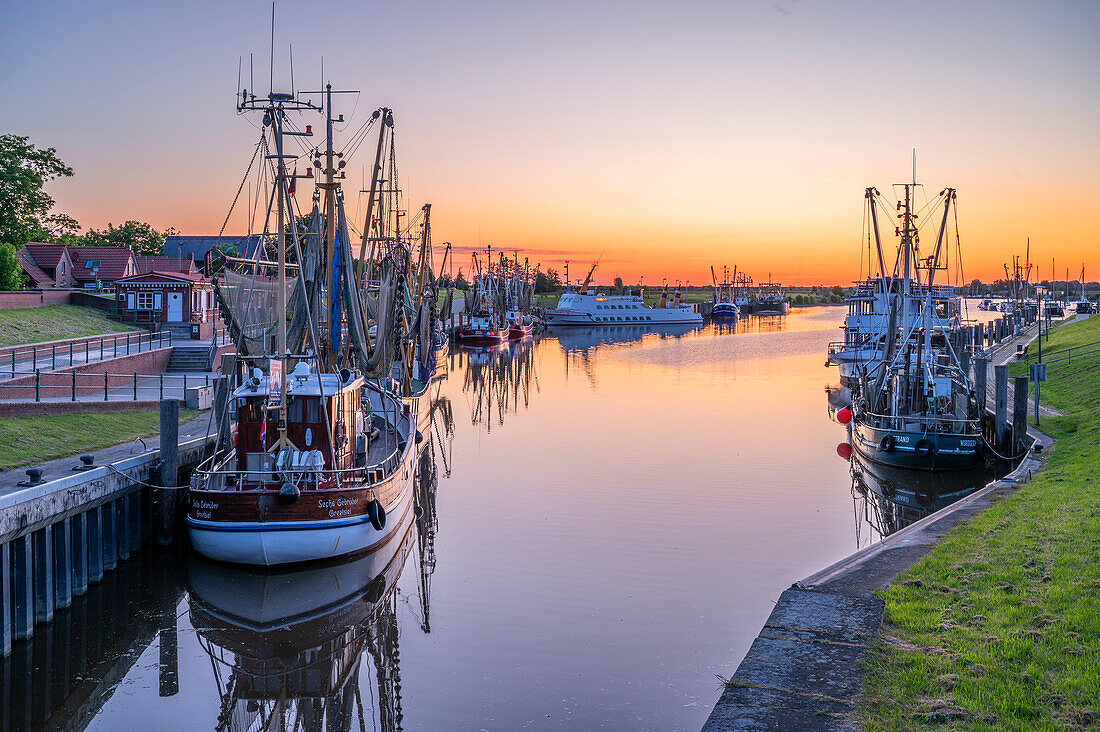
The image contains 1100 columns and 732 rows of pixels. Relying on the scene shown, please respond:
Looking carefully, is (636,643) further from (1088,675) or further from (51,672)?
(51,672)

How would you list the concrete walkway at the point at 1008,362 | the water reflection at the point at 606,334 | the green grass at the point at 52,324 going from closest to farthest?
the concrete walkway at the point at 1008,362 < the green grass at the point at 52,324 < the water reflection at the point at 606,334

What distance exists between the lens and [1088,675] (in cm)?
970

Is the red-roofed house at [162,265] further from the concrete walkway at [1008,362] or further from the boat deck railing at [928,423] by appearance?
the boat deck railing at [928,423]

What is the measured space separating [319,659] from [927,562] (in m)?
10.3

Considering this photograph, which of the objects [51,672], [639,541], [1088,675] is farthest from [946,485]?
[51,672]

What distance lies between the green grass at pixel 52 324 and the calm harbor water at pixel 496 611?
25.5 m

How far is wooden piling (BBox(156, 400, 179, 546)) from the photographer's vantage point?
783 inches

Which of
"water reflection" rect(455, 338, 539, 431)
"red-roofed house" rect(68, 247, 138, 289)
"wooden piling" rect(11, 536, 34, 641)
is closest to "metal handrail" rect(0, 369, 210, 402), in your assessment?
"wooden piling" rect(11, 536, 34, 641)

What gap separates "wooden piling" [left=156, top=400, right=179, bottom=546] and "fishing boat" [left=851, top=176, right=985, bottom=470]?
21.0 m

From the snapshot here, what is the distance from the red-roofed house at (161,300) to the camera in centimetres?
5394

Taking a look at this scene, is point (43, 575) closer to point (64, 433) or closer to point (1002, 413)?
point (64, 433)

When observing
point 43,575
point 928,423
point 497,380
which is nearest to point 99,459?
point 43,575

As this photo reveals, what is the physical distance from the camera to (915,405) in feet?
104

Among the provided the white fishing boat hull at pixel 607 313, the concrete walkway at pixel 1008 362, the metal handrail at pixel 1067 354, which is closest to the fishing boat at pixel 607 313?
the white fishing boat hull at pixel 607 313
